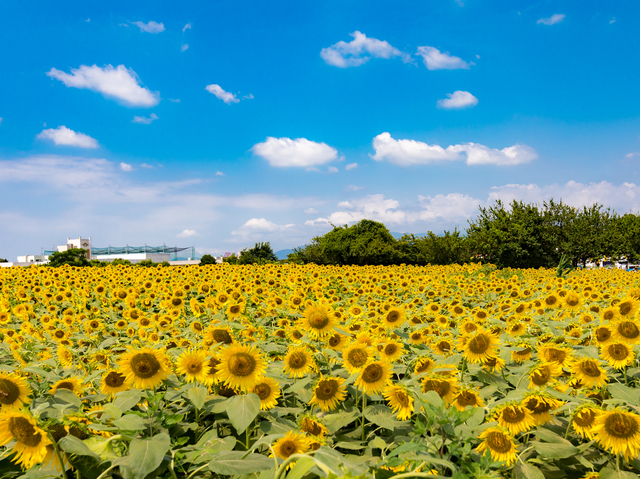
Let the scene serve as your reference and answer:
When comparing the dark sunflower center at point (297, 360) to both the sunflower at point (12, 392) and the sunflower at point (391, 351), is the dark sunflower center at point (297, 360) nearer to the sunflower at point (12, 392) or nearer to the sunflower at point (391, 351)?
the sunflower at point (391, 351)

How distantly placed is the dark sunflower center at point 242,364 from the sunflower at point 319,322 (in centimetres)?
93

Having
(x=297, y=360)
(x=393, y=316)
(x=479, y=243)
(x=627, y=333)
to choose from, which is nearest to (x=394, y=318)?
(x=393, y=316)

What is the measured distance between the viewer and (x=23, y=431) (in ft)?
4.30

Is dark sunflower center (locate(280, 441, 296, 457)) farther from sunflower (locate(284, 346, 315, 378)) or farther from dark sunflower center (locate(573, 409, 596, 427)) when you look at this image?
dark sunflower center (locate(573, 409, 596, 427))

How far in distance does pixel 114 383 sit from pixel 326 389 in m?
1.08

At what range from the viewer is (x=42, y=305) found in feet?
24.7

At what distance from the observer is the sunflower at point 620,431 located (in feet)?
5.19

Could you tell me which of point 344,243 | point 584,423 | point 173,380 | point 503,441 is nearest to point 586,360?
point 584,423

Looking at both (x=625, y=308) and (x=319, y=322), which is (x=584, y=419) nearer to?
(x=319, y=322)

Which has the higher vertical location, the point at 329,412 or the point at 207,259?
the point at 207,259

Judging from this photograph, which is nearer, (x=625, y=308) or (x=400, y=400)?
(x=400, y=400)

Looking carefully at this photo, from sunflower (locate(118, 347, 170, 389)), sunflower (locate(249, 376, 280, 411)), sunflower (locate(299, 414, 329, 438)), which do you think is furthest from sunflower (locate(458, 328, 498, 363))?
sunflower (locate(118, 347, 170, 389))

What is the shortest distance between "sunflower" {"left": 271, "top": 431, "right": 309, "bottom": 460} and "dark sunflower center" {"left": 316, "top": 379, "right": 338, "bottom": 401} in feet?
2.17

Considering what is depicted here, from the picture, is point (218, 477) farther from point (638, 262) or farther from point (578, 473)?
point (638, 262)
